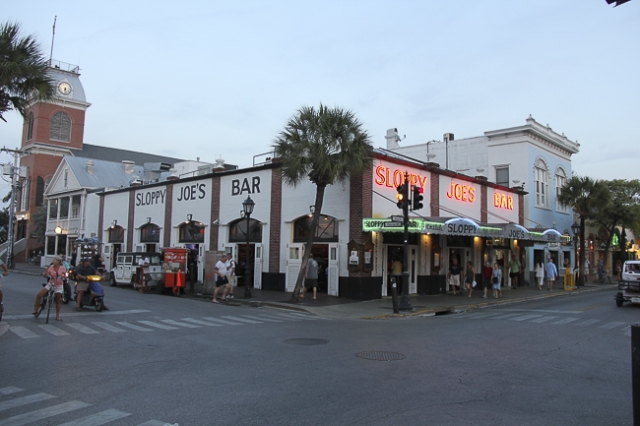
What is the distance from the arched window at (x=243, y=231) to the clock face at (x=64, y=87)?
133 ft

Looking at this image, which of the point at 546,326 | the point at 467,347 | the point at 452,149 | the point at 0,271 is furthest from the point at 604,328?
the point at 452,149

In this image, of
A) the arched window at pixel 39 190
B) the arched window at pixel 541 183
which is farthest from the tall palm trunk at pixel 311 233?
the arched window at pixel 39 190

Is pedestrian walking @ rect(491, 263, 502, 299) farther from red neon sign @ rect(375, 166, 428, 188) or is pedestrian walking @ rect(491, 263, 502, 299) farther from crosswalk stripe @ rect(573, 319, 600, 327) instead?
crosswalk stripe @ rect(573, 319, 600, 327)

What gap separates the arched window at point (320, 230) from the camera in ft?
74.2

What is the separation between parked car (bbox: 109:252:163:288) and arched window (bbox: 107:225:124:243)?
1035 cm

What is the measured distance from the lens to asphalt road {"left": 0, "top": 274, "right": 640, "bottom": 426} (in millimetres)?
5938

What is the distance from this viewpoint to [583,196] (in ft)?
115

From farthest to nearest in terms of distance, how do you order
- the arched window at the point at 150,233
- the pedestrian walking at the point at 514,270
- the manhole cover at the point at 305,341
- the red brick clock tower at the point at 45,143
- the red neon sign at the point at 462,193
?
the red brick clock tower at the point at 45,143 → the arched window at the point at 150,233 → the pedestrian walking at the point at 514,270 → the red neon sign at the point at 462,193 → the manhole cover at the point at 305,341

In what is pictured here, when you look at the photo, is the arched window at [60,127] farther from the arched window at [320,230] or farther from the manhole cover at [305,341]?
the manhole cover at [305,341]

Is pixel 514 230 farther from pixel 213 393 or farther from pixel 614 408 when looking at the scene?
pixel 213 393

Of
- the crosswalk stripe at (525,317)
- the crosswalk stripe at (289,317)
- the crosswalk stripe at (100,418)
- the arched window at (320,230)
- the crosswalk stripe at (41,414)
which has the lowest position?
the crosswalk stripe at (289,317)

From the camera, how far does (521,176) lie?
36.2m

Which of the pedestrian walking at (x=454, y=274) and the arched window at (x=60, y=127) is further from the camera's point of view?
the arched window at (x=60, y=127)

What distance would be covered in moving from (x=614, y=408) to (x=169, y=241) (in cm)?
2788
